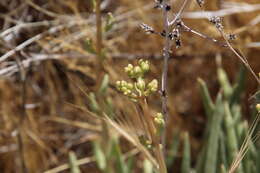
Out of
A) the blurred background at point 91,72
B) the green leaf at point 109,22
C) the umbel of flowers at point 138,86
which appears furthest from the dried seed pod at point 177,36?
the blurred background at point 91,72

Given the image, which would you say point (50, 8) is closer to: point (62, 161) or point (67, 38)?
point (67, 38)

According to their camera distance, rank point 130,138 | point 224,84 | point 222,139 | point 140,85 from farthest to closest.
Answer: point 224,84 < point 222,139 < point 130,138 < point 140,85

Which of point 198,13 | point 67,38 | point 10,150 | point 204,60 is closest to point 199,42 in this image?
point 204,60

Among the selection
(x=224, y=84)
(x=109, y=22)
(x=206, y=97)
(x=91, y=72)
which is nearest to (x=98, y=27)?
(x=109, y=22)

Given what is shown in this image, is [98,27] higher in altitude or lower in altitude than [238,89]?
higher

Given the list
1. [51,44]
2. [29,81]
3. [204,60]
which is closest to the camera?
[51,44]

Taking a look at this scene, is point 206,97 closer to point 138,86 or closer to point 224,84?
point 224,84

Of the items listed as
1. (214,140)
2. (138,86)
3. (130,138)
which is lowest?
(214,140)

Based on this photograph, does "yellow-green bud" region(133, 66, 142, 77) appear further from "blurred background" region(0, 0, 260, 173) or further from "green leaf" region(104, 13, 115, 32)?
"blurred background" region(0, 0, 260, 173)
